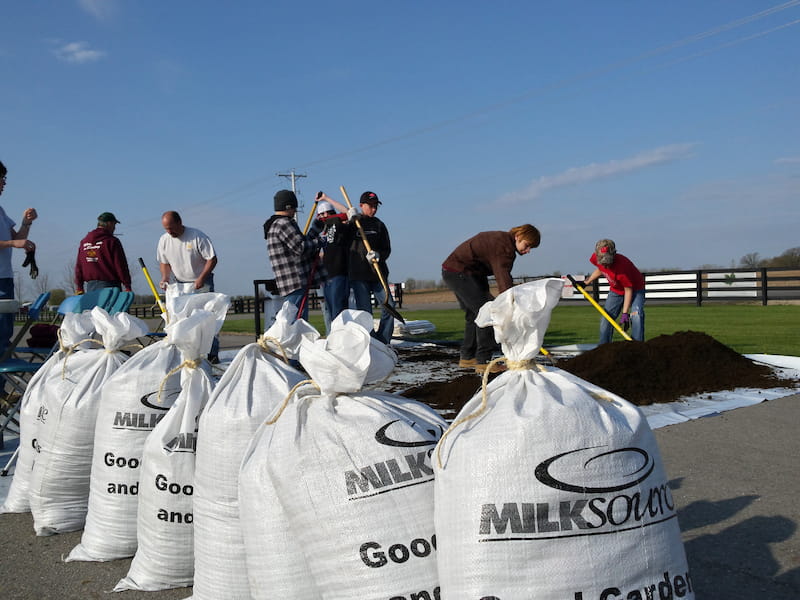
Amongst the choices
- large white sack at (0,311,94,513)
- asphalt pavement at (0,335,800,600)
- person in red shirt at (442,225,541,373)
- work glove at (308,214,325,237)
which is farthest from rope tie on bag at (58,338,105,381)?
work glove at (308,214,325,237)

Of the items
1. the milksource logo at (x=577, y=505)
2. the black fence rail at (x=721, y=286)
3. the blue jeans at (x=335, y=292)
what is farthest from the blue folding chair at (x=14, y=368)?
the black fence rail at (x=721, y=286)

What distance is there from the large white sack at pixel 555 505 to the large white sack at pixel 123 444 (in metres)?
1.18

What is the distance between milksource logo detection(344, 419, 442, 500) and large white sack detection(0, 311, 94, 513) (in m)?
1.79

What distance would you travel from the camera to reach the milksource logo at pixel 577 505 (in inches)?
51.7

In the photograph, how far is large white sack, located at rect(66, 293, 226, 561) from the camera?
2.26m

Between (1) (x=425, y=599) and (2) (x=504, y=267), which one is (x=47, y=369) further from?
(2) (x=504, y=267)

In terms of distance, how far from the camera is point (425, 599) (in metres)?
1.45

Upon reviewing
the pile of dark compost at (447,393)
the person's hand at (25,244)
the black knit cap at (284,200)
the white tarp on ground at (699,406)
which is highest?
the black knit cap at (284,200)

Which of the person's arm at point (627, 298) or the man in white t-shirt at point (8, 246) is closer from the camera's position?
the man in white t-shirt at point (8, 246)

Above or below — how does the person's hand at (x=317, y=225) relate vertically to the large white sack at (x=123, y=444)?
above

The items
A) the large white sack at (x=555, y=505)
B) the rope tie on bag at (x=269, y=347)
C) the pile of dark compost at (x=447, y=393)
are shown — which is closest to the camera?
the large white sack at (x=555, y=505)

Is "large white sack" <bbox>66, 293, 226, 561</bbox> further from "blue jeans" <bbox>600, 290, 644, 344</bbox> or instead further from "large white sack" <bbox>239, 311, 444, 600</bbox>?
"blue jeans" <bbox>600, 290, 644, 344</bbox>

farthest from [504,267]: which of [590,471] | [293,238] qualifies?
[590,471]

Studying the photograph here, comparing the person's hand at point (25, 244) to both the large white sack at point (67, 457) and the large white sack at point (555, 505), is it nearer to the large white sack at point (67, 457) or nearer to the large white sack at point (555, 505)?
the large white sack at point (67, 457)
